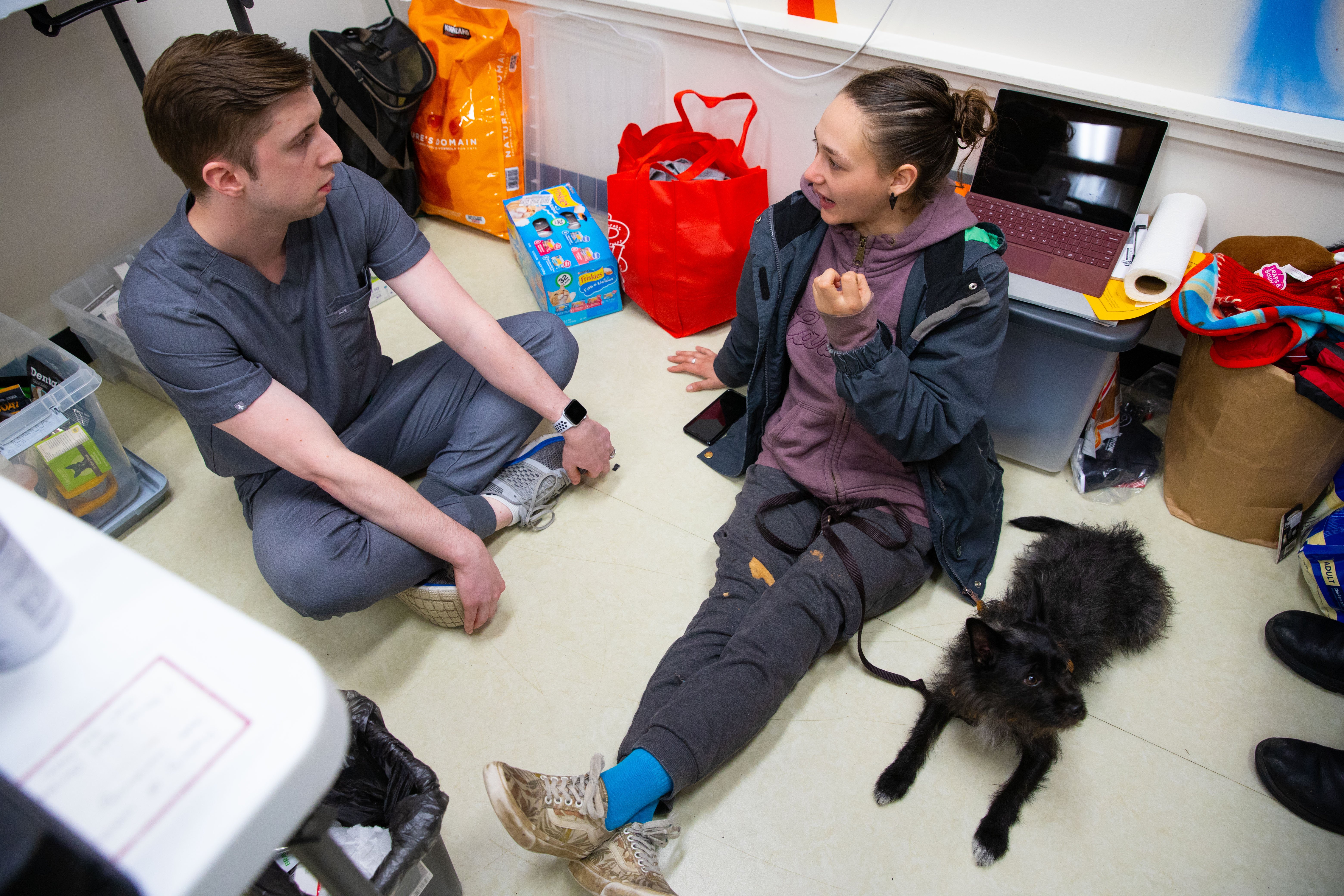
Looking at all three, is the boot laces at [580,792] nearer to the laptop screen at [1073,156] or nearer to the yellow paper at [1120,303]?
the yellow paper at [1120,303]

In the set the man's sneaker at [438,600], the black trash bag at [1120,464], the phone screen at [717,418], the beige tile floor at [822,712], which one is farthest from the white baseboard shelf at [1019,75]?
the man's sneaker at [438,600]

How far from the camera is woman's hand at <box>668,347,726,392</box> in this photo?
2.04 metres

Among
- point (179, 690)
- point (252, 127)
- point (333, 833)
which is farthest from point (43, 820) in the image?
point (252, 127)

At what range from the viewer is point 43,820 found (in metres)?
0.34

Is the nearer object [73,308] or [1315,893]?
[1315,893]

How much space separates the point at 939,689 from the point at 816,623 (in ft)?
0.84

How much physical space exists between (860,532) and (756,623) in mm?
281

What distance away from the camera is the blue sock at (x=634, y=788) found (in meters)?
1.17

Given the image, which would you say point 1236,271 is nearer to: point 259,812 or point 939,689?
point 939,689

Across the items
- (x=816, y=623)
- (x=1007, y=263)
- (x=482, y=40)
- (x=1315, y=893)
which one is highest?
(x=482, y=40)

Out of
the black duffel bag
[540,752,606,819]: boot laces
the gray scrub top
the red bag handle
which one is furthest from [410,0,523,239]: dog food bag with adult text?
[540,752,606,819]: boot laces

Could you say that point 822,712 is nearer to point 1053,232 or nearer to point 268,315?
point 1053,232

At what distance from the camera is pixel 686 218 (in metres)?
2.02

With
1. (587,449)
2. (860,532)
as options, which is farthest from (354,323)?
(860,532)
